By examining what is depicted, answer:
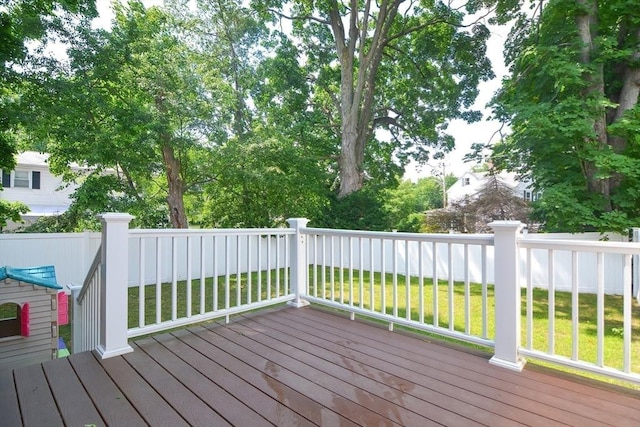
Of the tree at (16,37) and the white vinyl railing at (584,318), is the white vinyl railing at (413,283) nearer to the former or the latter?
the white vinyl railing at (584,318)

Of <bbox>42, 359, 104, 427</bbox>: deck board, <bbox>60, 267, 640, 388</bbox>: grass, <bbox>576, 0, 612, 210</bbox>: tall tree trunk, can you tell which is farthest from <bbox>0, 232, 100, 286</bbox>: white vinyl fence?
<bbox>576, 0, 612, 210</bbox>: tall tree trunk

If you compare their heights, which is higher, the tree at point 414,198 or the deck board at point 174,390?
the tree at point 414,198

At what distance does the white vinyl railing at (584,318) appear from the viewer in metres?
1.89

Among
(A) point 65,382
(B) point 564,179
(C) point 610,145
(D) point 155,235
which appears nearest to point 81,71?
(D) point 155,235

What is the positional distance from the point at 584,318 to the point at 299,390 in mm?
4796

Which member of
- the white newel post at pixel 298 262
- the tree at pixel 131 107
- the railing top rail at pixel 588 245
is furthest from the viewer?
the tree at pixel 131 107

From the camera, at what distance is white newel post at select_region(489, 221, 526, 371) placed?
2260mm

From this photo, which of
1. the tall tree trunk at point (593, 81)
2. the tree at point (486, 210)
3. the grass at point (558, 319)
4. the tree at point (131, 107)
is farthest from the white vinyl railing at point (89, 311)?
the tree at point (486, 210)

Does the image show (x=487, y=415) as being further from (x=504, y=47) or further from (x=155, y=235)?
(x=504, y=47)

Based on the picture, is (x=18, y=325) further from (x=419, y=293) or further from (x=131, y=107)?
(x=131, y=107)

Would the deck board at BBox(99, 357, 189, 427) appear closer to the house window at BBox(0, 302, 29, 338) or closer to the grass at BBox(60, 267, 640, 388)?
the grass at BBox(60, 267, 640, 388)

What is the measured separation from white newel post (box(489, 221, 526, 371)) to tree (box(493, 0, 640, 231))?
Answer: 5.64 metres

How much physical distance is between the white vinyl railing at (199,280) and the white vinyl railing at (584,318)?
85.2 inches

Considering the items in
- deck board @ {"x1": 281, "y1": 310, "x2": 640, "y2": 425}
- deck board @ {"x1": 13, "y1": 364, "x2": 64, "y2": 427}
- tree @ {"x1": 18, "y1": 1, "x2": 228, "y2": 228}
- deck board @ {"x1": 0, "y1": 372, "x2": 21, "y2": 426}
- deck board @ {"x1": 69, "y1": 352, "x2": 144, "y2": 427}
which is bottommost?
deck board @ {"x1": 281, "y1": 310, "x2": 640, "y2": 425}
